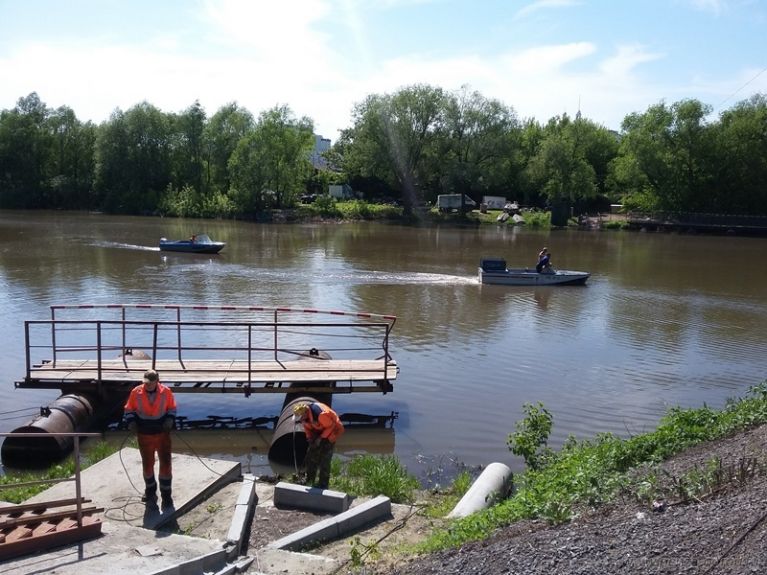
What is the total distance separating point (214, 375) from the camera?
14984 mm

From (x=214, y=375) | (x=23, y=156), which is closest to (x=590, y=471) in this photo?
(x=214, y=375)

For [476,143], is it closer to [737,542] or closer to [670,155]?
[670,155]

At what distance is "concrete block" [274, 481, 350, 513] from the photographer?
9.08 metres

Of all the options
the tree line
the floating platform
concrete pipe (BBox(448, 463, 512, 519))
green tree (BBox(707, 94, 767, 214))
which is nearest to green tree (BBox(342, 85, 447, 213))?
the tree line

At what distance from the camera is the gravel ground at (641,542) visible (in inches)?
233

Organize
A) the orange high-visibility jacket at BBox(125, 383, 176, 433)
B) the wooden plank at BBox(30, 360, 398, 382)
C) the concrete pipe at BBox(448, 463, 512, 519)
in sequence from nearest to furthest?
the orange high-visibility jacket at BBox(125, 383, 176, 433) < the concrete pipe at BBox(448, 463, 512, 519) < the wooden plank at BBox(30, 360, 398, 382)

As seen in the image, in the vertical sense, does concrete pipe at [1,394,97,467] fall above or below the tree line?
below

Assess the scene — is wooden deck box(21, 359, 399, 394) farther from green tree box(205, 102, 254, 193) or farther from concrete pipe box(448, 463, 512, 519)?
green tree box(205, 102, 254, 193)

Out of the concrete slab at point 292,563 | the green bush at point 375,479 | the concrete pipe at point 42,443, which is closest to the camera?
the concrete slab at point 292,563

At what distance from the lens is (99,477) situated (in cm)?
962

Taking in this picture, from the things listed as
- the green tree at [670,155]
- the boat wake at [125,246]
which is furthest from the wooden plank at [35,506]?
the green tree at [670,155]

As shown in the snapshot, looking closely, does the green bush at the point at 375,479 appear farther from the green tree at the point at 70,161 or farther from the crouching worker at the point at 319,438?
the green tree at the point at 70,161

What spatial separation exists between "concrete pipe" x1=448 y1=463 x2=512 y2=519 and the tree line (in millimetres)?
70172

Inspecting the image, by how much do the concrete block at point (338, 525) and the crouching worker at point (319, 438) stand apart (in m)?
0.95
